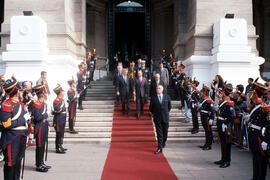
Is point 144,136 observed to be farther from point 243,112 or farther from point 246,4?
point 246,4

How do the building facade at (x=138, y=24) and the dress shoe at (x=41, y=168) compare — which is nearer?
the dress shoe at (x=41, y=168)

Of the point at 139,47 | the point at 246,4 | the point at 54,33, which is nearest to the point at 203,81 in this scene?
the point at 246,4

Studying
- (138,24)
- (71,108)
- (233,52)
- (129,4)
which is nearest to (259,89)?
(71,108)

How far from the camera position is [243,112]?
24.2ft

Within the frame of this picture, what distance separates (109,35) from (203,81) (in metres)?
10.2

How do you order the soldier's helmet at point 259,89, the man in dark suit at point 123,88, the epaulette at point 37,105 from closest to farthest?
the soldier's helmet at point 259,89, the epaulette at point 37,105, the man in dark suit at point 123,88

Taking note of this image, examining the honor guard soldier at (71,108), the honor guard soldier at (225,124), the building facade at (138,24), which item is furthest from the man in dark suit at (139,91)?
the honor guard soldier at (225,124)

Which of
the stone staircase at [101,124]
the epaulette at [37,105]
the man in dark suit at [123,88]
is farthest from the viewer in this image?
the man in dark suit at [123,88]

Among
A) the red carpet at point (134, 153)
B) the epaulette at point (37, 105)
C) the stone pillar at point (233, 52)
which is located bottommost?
the red carpet at point (134, 153)

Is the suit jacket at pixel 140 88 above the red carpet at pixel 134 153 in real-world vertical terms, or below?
above

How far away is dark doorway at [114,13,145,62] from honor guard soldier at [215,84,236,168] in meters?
17.1

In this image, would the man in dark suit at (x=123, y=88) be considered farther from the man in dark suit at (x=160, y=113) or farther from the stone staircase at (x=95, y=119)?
A: the man in dark suit at (x=160, y=113)

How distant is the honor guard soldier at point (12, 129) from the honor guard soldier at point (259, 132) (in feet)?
13.4

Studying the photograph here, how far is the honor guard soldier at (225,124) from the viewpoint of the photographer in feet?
19.2
